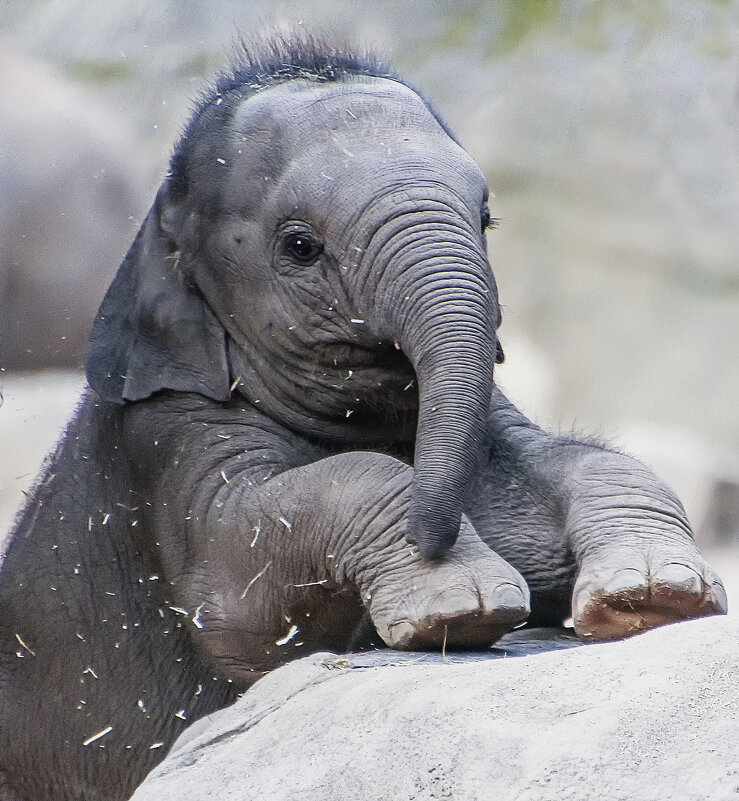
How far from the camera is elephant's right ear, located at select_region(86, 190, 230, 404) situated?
406 cm

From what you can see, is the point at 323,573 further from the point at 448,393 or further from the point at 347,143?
the point at 347,143

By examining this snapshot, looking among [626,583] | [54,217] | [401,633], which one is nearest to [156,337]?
[401,633]

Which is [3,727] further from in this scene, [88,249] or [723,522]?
[723,522]

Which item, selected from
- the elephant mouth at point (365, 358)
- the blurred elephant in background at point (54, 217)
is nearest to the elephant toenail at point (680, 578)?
the elephant mouth at point (365, 358)

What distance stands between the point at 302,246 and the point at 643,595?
53.3 inches

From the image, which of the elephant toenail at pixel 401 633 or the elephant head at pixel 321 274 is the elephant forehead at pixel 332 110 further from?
the elephant toenail at pixel 401 633

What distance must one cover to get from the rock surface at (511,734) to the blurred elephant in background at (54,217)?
329 inches

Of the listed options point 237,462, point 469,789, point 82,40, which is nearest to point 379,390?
point 237,462

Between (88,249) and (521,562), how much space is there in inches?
307

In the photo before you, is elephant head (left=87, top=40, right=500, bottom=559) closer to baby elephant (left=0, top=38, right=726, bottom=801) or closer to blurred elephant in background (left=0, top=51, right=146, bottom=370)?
baby elephant (left=0, top=38, right=726, bottom=801)

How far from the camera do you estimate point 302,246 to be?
12.6 feet

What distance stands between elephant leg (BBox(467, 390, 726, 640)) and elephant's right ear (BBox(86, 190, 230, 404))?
2.78ft

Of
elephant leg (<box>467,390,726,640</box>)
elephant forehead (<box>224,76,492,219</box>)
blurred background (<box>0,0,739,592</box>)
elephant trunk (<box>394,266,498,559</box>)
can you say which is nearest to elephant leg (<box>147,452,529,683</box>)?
elephant trunk (<box>394,266,498,559</box>)

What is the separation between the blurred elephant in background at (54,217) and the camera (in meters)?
10.9
